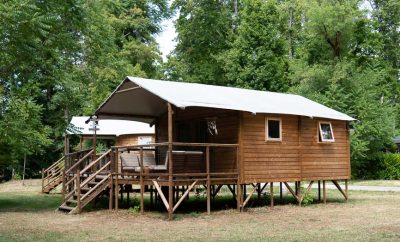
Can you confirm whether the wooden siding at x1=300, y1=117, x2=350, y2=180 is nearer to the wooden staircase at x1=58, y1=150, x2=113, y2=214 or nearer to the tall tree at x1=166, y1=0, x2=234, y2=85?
the wooden staircase at x1=58, y1=150, x2=113, y2=214

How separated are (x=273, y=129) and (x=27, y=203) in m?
10.0

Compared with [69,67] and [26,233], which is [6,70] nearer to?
[69,67]

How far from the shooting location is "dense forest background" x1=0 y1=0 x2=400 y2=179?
1798 cm

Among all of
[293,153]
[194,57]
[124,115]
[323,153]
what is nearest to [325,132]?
[323,153]

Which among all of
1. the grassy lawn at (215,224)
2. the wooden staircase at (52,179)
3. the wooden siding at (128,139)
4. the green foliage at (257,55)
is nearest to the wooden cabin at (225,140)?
the grassy lawn at (215,224)

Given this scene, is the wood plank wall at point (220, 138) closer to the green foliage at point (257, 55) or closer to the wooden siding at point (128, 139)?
the wooden siding at point (128, 139)

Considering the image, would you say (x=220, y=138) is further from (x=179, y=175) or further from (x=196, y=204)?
(x=196, y=204)

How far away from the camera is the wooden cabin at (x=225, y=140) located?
1561 centimetres

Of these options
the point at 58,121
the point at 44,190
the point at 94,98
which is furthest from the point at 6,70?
the point at 94,98

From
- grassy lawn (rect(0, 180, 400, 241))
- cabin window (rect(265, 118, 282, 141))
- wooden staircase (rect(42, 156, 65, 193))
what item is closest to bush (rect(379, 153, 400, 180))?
grassy lawn (rect(0, 180, 400, 241))

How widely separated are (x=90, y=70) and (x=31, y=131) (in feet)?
34.0

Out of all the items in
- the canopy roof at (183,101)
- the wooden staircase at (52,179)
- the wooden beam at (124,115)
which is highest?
the canopy roof at (183,101)

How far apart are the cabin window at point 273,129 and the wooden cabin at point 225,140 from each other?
0.03 metres

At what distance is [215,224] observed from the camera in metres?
13.5
